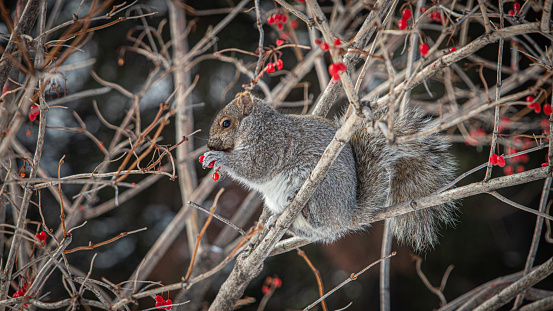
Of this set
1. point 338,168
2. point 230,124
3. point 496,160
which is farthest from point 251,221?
point 496,160

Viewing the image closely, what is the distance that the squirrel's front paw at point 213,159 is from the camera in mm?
2195

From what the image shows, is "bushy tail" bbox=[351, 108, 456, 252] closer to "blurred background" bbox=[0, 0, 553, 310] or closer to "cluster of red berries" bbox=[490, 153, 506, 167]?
"cluster of red berries" bbox=[490, 153, 506, 167]

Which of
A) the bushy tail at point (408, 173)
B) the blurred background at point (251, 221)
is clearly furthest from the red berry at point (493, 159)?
the blurred background at point (251, 221)

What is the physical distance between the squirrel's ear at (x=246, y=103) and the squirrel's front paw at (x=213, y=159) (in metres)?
0.28

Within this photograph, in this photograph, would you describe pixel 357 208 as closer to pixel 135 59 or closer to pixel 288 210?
pixel 288 210

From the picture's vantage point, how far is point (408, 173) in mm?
2221

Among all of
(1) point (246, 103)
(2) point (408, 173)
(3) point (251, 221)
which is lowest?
(3) point (251, 221)

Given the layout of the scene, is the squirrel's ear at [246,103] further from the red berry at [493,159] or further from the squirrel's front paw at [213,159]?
the red berry at [493,159]

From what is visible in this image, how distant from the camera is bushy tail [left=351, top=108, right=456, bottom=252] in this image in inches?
85.7

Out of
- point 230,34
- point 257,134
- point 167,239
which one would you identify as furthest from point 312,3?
point 230,34

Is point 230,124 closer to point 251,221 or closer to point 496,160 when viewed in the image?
point 496,160

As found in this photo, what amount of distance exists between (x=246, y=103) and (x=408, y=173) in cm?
98

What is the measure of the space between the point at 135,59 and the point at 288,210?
146 inches

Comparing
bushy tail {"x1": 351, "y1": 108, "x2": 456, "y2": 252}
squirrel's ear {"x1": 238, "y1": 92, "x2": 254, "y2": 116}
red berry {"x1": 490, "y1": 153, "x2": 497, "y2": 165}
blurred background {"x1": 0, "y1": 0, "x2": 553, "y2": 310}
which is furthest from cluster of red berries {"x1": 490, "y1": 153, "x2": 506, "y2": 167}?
blurred background {"x1": 0, "y1": 0, "x2": 553, "y2": 310}
